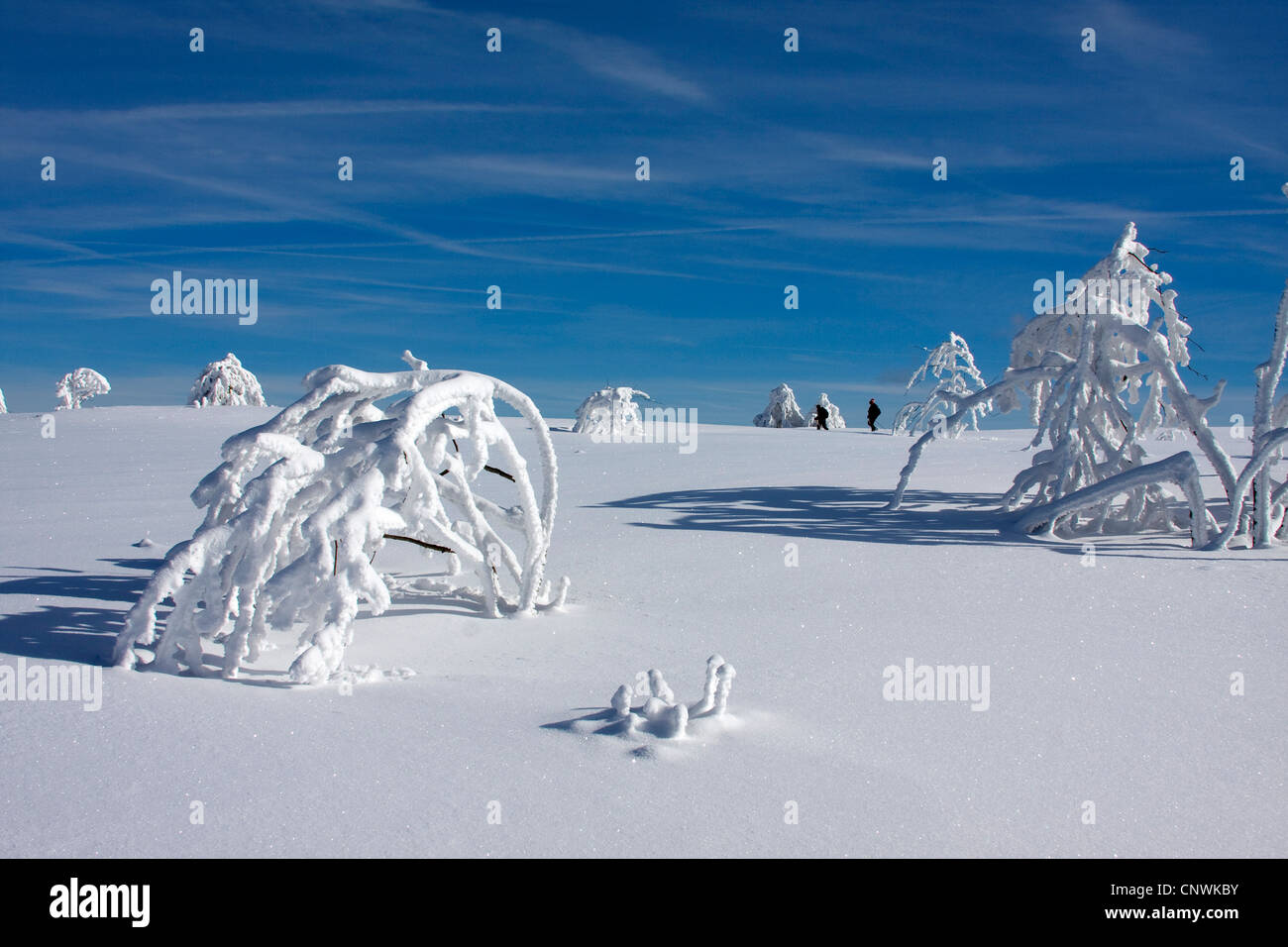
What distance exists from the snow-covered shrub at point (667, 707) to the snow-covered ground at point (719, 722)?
0.05 meters

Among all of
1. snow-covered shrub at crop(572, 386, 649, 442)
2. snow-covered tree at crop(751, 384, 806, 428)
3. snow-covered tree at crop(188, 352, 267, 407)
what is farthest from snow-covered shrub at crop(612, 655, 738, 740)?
snow-covered tree at crop(751, 384, 806, 428)

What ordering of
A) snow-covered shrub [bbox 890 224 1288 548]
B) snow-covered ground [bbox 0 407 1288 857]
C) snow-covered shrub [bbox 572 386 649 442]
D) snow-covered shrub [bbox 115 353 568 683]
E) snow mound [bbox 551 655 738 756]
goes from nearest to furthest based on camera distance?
snow-covered ground [bbox 0 407 1288 857], snow mound [bbox 551 655 738 756], snow-covered shrub [bbox 115 353 568 683], snow-covered shrub [bbox 890 224 1288 548], snow-covered shrub [bbox 572 386 649 442]

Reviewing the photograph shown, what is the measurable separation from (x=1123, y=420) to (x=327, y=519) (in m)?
6.56

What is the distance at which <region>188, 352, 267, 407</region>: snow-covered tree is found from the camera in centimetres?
2831

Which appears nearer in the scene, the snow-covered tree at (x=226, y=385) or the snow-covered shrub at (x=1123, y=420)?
the snow-covered shrub at (x=1123, y=420)

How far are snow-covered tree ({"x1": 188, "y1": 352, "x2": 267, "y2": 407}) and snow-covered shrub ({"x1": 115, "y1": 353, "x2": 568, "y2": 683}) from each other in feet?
84.7

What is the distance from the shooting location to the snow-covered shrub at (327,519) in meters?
3.35

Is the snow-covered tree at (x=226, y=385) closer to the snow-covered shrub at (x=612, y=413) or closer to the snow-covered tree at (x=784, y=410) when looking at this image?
the snow-covered shrub at (x=612, y=413)

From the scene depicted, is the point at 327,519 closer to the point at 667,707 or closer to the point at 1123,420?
the point at 667,707

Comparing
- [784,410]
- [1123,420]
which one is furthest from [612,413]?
[784,410]

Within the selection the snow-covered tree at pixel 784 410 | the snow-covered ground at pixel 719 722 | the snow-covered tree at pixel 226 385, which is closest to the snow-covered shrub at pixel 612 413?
the snow-covered tree at pixel 226 385

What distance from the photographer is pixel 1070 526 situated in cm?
724

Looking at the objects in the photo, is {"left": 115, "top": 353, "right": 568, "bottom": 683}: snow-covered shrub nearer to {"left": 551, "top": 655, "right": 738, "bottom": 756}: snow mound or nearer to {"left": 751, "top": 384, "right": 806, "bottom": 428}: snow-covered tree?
{"left": 551, "top": 655, "right": 738, "bottom": 756}: snow mound
